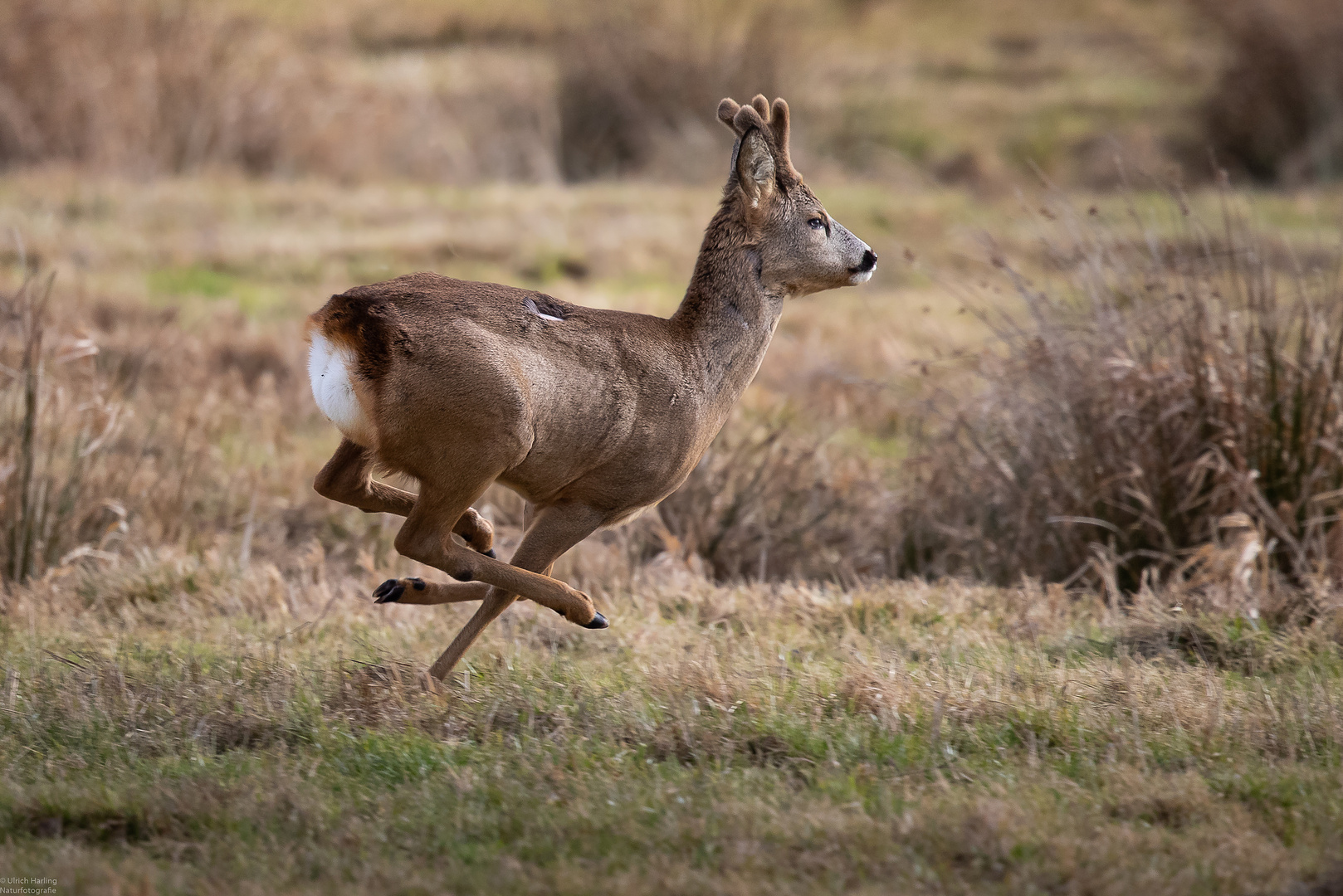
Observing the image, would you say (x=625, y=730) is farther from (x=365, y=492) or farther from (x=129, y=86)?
(x=129, y=86)

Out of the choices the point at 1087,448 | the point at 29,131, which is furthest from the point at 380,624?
the point at 29,131

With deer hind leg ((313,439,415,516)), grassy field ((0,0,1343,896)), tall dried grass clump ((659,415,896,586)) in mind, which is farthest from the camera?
tall dried grass clump ((659,415,896,586))

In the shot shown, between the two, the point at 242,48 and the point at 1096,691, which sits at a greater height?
the point at 242,48

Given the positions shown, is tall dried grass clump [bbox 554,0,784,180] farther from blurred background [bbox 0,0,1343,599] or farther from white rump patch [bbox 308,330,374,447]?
white rump patch [bbox 308,330,374,447]

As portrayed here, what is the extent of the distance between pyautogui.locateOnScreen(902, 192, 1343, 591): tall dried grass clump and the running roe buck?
180 centimetres

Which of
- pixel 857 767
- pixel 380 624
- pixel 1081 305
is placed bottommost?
pixel 380 624

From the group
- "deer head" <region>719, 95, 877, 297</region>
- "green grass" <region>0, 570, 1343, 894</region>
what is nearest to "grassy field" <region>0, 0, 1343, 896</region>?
"green grass" <region>0, 570, 1343, 894</region>

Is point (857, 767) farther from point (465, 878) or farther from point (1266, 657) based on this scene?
point (1266, 657)

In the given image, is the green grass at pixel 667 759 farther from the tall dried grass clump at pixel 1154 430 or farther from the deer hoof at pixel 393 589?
the tall dried grass clump at pixel 1154 430

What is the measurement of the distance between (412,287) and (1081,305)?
4.02 metres

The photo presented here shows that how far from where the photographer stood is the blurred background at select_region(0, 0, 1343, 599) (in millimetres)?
6965

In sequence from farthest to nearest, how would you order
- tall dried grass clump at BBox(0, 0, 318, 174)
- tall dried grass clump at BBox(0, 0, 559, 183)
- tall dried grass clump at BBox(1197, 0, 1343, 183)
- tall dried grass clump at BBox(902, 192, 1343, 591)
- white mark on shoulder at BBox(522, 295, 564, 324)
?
1. tall dried grass clump at BBox(1197, 0, 1343, 183)
2. tall dried grass clump at BBox(0, 0, 559, 183)
3. tall dried grass clump at BBox(0, 0, 318, 174)
4. tall dried grass clump at BBox(902, 192, 1343, 591)
5. white mark on shoulder at BBox(522, 295, 564, 324)

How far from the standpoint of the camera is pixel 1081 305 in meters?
7.36

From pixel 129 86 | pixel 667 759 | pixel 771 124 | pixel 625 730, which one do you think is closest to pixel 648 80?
pixel 129 86
